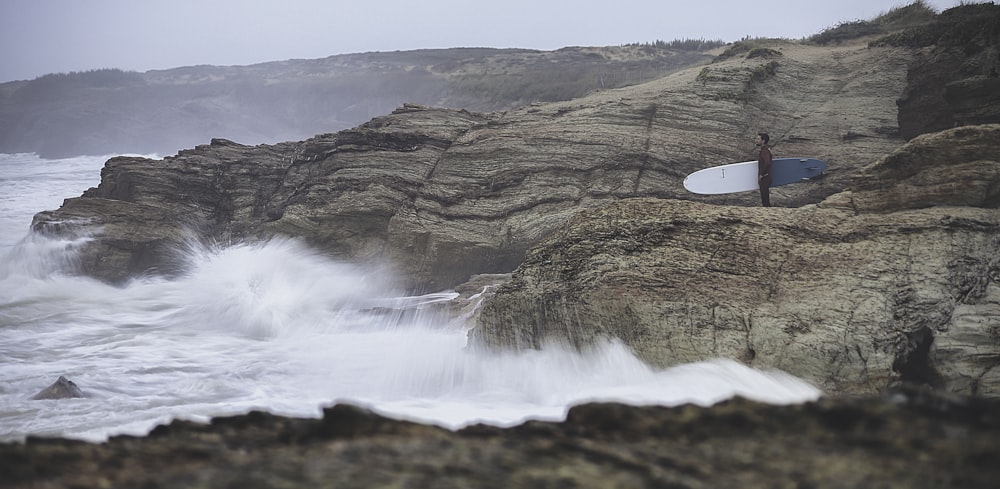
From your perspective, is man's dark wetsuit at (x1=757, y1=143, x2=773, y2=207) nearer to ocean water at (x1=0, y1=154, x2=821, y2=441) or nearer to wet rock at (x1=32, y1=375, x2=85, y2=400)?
ocean water at (x1=0, y1=154, x2=821, y2=441)

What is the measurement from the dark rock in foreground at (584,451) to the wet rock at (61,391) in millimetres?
7190

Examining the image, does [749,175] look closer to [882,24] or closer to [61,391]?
[61,391]

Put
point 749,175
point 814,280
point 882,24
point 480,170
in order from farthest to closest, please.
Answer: point 882,24, point 480,170, point 749,175, point 814,280

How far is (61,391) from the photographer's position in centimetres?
898

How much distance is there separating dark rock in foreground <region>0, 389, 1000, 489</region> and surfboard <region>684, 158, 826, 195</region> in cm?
987

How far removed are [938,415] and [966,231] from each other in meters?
6.07

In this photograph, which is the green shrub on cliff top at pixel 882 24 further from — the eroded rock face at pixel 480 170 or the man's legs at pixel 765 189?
the man's legs at pixel 765 189

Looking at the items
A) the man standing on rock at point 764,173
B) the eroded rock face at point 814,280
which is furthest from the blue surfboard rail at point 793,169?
the eroded rock face at point 814,280

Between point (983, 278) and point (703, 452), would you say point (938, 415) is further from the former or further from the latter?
point (983, 278)

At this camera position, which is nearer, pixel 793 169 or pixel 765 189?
pixel 765 189

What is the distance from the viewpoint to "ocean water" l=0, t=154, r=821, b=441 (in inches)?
299

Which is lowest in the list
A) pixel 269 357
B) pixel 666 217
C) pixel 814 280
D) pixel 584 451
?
pixel 269 357

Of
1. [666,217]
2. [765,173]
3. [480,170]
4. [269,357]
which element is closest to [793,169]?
[765,173]

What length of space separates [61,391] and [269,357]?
110 inches
